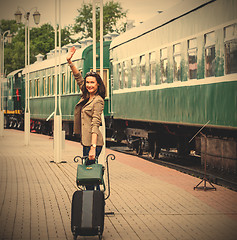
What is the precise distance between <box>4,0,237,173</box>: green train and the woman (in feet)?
13.5

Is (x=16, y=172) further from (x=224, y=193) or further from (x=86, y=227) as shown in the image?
(x=86, y=227)

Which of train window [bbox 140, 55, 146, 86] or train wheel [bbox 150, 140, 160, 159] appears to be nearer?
train window [bbox 140, 55, 146, 86]

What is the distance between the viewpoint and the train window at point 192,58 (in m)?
15.1

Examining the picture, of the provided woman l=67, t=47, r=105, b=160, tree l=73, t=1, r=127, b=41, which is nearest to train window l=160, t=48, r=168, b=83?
woman l=67, t=47, r=105, b=160

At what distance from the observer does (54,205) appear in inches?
398

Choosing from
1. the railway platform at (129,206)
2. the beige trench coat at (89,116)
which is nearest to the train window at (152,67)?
the railway platform at (129,206)

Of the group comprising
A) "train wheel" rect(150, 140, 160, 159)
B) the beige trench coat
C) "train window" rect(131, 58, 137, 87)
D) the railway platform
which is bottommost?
the railway platform

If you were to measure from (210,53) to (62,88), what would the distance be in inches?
733

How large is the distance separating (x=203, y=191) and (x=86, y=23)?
79.9 m

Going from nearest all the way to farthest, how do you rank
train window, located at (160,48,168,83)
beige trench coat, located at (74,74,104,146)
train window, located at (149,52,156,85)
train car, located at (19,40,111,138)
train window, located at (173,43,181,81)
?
1. beige trench coat, located at (74,74,104,146)
2. train window, located at (173,43,181,81)
3. train window, located at (160,48,168,83)
4. train window, located at (149,52,156,85)
5. train car, located at (19,40,111,138)

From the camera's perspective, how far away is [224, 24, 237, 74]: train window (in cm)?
1282

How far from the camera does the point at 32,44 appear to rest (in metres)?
93.0

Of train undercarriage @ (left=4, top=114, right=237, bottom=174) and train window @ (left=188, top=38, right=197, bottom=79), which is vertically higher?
train window @ (left=188, top=38, right=197, bottom=79)

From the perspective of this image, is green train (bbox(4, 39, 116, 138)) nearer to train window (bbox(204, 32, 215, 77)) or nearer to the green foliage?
train window (bbox(204, 32, 215, 77))
